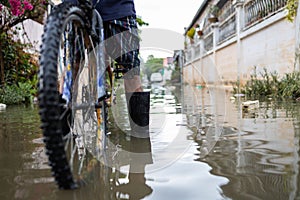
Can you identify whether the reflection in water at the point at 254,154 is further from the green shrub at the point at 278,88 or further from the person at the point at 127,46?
the green shrub at the point at 278,88

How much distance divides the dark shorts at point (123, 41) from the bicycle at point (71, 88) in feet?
0.46

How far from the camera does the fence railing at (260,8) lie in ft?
20.9

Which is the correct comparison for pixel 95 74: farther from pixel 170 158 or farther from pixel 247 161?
pixel 247 161

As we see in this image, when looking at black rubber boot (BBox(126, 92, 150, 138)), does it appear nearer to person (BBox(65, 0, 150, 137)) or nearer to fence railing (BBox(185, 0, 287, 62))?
person (BBox(65, 0, 150, 137))

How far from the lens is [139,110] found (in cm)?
219

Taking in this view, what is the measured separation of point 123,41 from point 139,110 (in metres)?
0.50

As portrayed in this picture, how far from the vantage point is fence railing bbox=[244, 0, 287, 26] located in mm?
6362

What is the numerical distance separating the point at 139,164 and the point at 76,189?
48cm

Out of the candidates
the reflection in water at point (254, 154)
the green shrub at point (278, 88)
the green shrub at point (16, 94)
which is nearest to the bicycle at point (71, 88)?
the reflection in water at point (254, 154)

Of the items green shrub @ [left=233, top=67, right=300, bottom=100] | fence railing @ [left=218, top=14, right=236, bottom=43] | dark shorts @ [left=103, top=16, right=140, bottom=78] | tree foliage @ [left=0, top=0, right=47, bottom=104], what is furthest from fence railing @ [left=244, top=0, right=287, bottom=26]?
dark shorts @ [left=103, top=16, right=140, bottom=78]

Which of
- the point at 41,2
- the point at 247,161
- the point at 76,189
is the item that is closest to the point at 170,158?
the point at 247,161

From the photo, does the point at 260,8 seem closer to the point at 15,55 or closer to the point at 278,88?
the point at 278,88

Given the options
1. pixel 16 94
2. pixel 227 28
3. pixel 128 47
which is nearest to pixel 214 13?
pixel 227 28

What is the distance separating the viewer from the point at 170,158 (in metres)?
1.66
